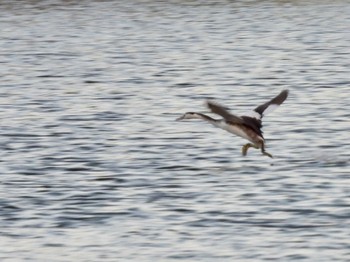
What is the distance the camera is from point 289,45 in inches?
1174

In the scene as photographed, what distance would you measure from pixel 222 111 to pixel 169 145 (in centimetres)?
265

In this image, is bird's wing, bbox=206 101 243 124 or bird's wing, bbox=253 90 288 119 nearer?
bird's wing, bbox=206 101 243 124

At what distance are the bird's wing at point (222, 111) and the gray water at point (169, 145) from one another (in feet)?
2.30

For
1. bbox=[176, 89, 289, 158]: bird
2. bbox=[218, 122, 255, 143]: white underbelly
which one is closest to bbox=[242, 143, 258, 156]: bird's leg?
bbox=[176, 89, 289, 158]: bird

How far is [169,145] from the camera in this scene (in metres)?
18.6

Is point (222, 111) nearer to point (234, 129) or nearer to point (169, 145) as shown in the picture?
point (234, 129)

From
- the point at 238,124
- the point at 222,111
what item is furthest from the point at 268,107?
the point at 222,111

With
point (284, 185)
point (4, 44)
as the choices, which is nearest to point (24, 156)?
point (284, 185)

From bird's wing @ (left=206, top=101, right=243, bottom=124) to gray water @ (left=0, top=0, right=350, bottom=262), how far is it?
700 millimetres

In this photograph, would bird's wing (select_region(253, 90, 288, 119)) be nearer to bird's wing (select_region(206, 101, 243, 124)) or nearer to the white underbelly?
the white underbelly

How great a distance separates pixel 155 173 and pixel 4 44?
572 inches

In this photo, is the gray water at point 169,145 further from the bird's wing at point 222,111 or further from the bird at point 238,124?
the bird's wing at point 222,111

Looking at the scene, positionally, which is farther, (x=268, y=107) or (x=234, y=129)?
(x=268, y=107)

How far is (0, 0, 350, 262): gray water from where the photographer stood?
1353 centimetres
